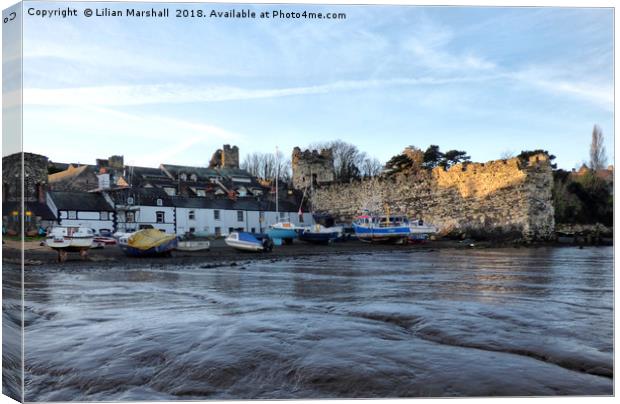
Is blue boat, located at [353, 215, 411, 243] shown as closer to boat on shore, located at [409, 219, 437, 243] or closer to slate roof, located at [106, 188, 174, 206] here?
boat on shore, located at [409, 219, 437, 243]

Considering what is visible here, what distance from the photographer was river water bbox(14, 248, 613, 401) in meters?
3.92

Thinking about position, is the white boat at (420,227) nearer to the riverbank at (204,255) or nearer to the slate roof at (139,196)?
the riverbank at (204,255)

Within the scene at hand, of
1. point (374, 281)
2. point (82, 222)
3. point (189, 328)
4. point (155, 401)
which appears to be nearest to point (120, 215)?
point (82, 222)

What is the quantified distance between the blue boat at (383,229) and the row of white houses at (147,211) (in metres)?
7.60

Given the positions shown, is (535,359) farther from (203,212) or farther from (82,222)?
(203,212)

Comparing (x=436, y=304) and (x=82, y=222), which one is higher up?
(x=82, y=222)

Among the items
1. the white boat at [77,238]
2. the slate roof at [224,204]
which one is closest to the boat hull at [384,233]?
the slate roof at [224,204]

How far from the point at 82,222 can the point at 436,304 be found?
517 centimetres

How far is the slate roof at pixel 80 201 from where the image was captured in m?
5.70

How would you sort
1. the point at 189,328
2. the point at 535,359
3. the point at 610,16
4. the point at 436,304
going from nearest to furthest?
the point at 535,359, the point at 610,16, the point at 189,328, the point at 436,304

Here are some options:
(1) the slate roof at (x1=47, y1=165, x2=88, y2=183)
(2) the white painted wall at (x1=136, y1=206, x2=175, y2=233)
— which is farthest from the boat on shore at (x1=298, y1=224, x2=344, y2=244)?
(1) the slate roof at (x1=47, y1=165, x2=88, y2=183)

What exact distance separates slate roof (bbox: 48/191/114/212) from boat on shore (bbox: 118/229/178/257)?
3073 mm

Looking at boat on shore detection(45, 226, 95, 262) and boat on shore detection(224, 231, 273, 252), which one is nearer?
boat on shore detection(45, 226, 95, 262)

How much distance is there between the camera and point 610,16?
4605mm
